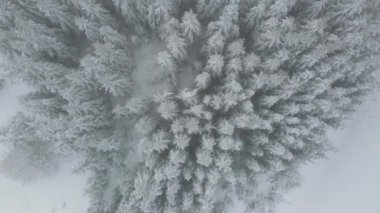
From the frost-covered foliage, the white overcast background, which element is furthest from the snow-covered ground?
the frost-covered foliage

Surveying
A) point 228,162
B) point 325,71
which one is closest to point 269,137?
point 228,162

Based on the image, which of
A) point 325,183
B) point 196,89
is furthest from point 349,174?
point 196,89

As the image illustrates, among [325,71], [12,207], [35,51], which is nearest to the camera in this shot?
[325,71]

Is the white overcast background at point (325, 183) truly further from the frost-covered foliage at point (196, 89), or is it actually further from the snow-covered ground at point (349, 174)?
the frost-covered foliage at point (196, 89)

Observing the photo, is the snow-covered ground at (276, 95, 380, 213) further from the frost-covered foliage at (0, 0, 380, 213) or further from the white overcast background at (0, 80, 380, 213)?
the frost-covered foliage at (0, 0, 380, 213)

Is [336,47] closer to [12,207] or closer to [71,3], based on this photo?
[71,3]

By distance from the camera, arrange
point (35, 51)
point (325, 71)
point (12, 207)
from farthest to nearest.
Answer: point (12, 207) → point (35, 51) → point (325, 71)

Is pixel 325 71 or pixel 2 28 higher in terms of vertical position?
pixel 2 28
